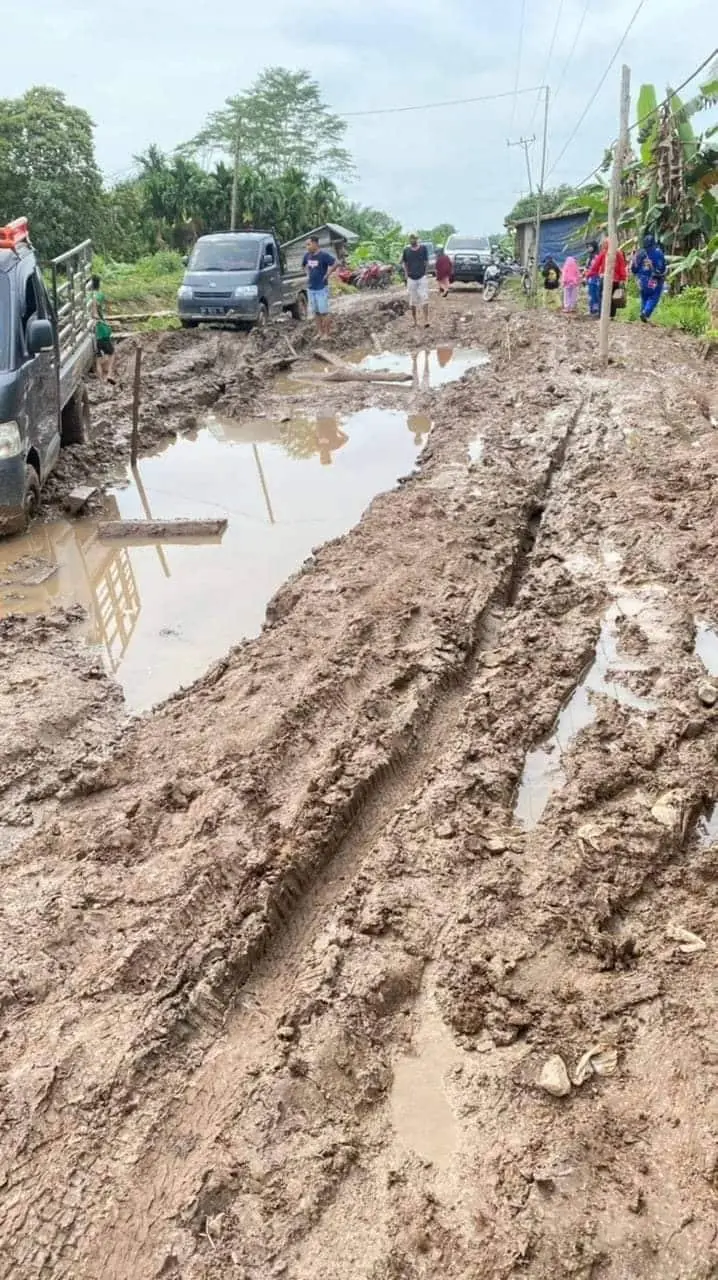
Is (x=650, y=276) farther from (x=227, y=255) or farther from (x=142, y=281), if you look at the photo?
(x=142, y=281)

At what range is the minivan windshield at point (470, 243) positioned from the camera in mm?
31531

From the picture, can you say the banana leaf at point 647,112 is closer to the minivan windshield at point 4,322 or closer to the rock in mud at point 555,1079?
the minivan windshield at point 4,322

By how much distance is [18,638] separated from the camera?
220 inches

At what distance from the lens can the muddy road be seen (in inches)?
84.8

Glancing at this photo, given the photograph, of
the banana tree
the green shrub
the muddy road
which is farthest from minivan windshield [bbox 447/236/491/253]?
the muddy road

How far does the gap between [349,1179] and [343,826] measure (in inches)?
58.9

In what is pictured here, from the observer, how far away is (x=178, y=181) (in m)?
34.9

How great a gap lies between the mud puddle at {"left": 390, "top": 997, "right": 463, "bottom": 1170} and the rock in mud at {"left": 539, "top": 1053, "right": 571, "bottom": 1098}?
26 centimetres

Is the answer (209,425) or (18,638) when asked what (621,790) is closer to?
(18,638)

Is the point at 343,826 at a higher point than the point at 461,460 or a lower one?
lower

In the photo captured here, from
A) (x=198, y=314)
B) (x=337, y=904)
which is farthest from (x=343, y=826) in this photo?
(x=198, y=314)

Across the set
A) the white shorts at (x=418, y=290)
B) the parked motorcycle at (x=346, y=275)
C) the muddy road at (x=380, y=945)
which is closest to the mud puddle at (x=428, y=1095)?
the muddy road at (x=380, y=945)

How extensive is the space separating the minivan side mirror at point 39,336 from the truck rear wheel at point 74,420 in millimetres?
2497

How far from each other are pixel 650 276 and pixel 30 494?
13654mm
